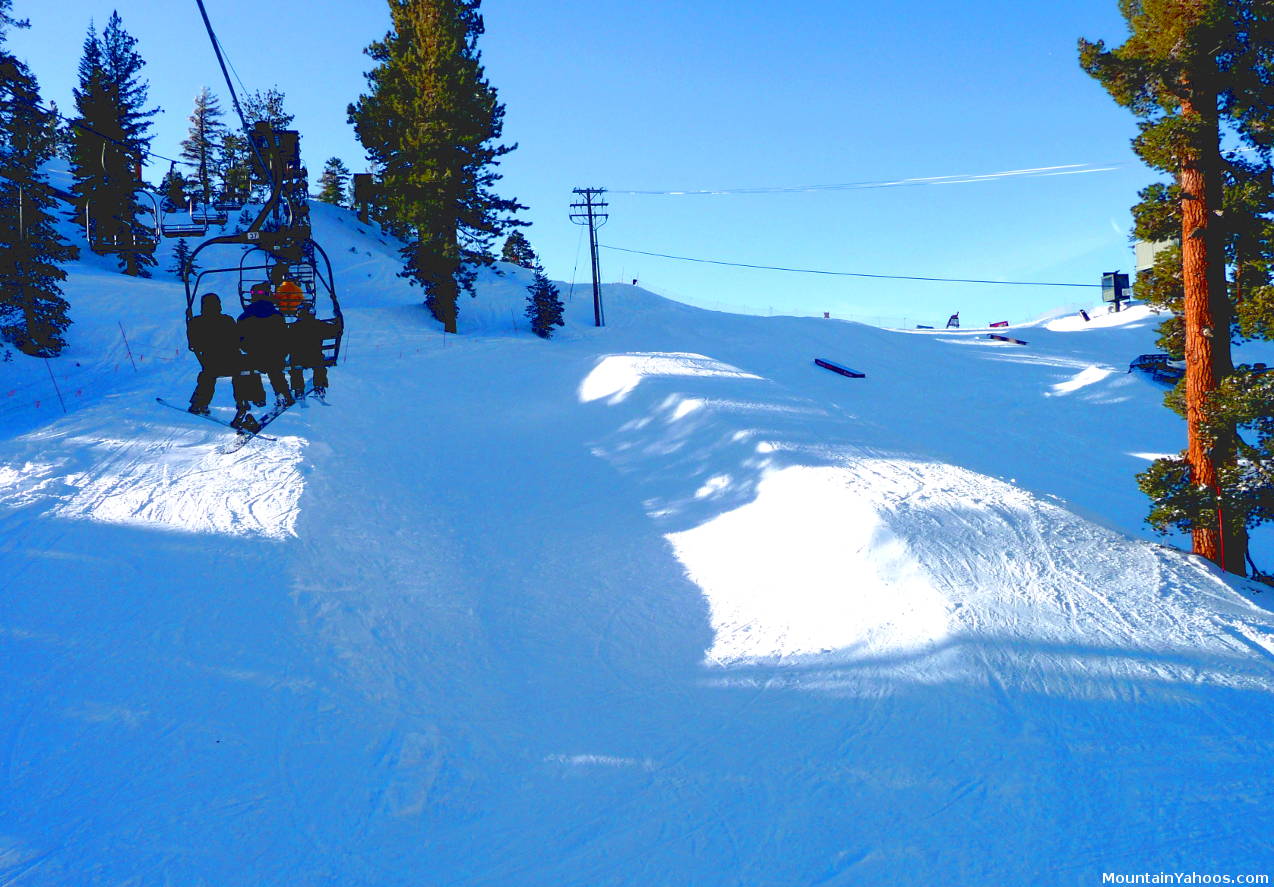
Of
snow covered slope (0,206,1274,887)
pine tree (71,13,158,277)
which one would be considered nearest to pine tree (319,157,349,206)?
pine tree (71,13,158,277)

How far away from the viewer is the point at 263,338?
9742mm

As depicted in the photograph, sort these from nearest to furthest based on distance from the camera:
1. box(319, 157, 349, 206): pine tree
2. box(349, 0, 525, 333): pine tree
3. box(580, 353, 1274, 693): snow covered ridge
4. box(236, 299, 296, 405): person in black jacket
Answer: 1. box(580, 353, 1274, 693): snow covered ridge
2. box(236, 299, 296, 405): person in black jacket
3. box(349, 0, 525, 333): pine tree
4. box(319, 157, 349, 206): pine tree

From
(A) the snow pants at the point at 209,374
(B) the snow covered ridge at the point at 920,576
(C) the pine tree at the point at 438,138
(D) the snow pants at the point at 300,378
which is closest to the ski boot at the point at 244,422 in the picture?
(A) the snow pants at the point at 209,374

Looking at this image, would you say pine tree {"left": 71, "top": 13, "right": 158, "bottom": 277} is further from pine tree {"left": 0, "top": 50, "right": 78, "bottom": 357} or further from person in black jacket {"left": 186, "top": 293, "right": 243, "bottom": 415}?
person in black jacket {"left": 186, "top": 293, "right": 243, "bottom": 415}

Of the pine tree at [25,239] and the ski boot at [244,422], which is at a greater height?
the pine tree at [25,239]

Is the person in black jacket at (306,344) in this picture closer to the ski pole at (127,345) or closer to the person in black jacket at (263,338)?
the person in black jacket at (263,338)

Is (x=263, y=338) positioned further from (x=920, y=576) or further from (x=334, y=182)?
(x=334, y=182)

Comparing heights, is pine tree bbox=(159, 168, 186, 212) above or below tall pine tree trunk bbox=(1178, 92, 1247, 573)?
above

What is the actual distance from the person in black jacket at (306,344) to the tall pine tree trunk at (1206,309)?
524 inches

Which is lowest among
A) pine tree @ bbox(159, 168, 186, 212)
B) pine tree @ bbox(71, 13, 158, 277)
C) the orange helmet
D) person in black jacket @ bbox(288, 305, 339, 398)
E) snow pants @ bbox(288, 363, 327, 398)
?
snow pants @ bbox(288, 363, 327, 398)

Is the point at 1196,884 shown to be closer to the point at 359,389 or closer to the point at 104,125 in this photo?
the point at 359,389

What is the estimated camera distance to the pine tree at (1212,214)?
35.7ft

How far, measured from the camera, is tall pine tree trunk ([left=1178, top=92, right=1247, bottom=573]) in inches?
439

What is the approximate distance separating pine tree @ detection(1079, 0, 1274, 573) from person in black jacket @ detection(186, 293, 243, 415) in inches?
540
